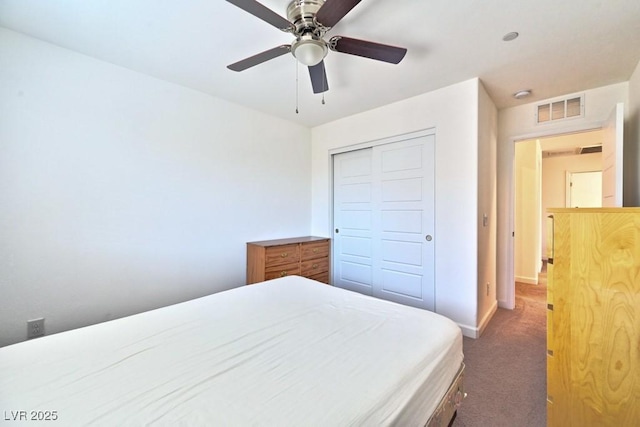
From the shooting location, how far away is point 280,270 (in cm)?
313

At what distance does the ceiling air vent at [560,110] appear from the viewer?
9.06 ft

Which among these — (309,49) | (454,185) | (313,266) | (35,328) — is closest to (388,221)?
(454,185)

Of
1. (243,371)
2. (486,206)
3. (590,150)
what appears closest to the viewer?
(243,371)

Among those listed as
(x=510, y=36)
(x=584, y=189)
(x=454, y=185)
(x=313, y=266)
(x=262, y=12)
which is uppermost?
(x=510, y=36)

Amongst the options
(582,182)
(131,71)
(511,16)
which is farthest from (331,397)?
(582,182)

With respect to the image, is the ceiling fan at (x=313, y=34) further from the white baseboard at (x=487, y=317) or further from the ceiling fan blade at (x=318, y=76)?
the white baseboard at (x=487, y=317)

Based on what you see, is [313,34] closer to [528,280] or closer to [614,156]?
[614,156]

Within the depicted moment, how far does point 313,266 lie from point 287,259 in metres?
0.47

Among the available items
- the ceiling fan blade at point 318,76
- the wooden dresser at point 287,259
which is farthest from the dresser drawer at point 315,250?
the ceiling fan blade at point 318,76

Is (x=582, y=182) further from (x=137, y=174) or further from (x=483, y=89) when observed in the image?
→ (x=137, y=174)

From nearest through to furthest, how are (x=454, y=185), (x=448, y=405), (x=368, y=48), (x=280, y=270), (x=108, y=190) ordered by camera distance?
(x=448, y=405) < (x=368, y=48) < (x=108, y=190) < (x=454, y=185) < (x=280, y=270)

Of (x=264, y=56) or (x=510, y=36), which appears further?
(x=510, y=36)

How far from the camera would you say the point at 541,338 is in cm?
254

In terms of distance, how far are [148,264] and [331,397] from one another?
2342mm
